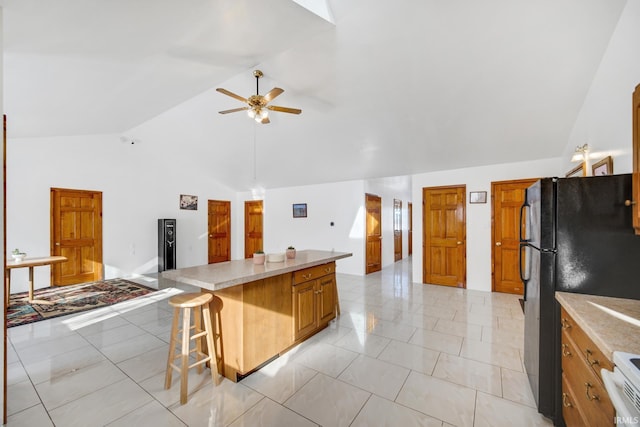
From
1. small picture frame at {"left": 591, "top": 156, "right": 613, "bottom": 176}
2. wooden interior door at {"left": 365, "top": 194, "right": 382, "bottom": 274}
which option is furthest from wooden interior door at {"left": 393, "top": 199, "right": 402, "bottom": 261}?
small picture frame at {"left": 591, "top": 156, "right": 613, "bottom": 176}

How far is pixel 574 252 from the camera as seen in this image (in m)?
1.67

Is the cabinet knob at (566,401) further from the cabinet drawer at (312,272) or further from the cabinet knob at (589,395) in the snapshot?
the cabinet drawer at (312,272)

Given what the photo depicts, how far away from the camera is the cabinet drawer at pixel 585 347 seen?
1.17m

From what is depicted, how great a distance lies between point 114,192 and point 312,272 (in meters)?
5.70

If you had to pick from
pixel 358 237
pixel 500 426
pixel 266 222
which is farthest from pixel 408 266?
pixel 500 426

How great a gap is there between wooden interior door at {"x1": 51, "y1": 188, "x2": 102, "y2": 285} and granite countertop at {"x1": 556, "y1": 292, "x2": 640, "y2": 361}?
25.2 feet

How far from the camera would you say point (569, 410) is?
1551 millimetres

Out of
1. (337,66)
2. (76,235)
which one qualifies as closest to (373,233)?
(337,66)

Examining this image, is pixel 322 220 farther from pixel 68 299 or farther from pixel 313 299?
pixel 68 299

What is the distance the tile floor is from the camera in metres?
1.86

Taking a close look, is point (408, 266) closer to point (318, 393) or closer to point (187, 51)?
point (318, 393)

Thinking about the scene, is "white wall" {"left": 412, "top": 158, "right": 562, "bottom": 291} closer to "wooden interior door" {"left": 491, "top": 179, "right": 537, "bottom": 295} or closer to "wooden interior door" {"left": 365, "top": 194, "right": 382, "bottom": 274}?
"wooden interior door" {"left": 491, "top": 179, "right": 537, "bottom": 295}

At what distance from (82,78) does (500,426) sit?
4.72 meters

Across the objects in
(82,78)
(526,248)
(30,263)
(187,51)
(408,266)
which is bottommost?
(408,266)
